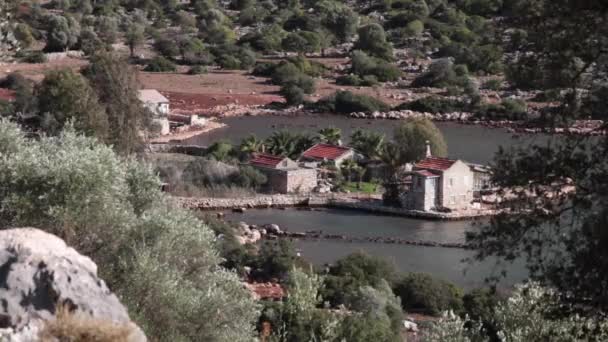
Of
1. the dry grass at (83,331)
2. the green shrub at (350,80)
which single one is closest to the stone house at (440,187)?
the green shrub at (350,80)

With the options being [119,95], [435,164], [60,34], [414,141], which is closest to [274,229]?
[119,95]

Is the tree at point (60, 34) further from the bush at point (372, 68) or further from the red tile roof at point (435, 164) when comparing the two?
the red tile roof at point (435, 164)

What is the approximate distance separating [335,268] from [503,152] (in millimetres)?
13920

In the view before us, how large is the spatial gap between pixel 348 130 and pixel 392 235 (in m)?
15.0

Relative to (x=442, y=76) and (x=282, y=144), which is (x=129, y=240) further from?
(x=442, y=76)

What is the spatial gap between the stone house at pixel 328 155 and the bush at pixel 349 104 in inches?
483

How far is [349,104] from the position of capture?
45.0m

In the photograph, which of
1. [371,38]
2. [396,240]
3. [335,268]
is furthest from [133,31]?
[335,268]

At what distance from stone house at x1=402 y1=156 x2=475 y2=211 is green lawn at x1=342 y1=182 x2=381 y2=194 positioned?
5.69 feet

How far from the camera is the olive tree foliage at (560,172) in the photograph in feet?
19.0

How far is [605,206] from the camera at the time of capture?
573 cm

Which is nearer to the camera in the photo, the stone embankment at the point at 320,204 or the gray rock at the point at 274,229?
the gray rock at the point at 274,229

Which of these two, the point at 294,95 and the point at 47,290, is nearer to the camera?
the point at 47,290

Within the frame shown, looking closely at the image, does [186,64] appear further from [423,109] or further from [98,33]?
[423,109]
